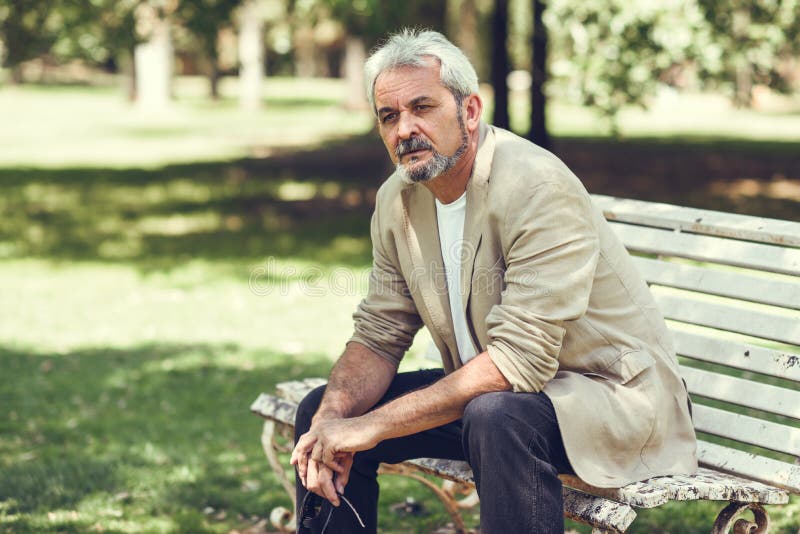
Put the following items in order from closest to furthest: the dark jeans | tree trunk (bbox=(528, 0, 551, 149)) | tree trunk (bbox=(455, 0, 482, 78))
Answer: the dark jeans
tree trunk (bbox=(528, 0, 551, 149))
tree trunk (bbox=(455, 0, 482, 78))

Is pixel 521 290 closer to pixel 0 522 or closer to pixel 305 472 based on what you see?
pixel 305 472

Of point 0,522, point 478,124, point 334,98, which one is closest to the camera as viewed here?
point 478,124

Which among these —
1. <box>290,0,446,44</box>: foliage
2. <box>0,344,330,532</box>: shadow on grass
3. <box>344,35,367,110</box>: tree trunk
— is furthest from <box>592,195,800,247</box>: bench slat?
<box>344,35,367,110</box>: tree trunk

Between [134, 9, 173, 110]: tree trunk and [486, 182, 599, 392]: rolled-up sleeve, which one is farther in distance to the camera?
[134, 9, 173, 110]: tree trunk

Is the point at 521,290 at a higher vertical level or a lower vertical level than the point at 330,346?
higher

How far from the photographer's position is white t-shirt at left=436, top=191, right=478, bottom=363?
3320 millimetres

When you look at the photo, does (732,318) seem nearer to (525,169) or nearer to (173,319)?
(525,169)

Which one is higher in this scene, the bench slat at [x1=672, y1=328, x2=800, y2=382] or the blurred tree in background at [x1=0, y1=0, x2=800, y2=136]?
the blurred tree in background at [x1=0, y1=0, x2=800, y2=136]

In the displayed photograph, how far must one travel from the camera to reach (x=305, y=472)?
3186 mm

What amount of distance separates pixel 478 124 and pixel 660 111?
128 feet

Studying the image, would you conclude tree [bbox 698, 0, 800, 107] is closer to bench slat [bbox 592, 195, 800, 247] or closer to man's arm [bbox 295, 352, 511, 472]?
bench slat [bbox 592, 195, 800, 247]

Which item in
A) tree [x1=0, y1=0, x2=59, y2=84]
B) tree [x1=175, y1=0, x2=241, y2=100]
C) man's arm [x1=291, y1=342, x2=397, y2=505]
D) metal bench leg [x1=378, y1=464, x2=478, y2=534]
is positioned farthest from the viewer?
tree [x1=175, y1=0, x2=241, y2=100]

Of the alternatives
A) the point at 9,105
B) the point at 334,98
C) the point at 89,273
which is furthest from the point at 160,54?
the point at 89,273

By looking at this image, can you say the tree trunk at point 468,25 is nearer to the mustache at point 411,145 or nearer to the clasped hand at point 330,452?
the mustache at point 411,145
